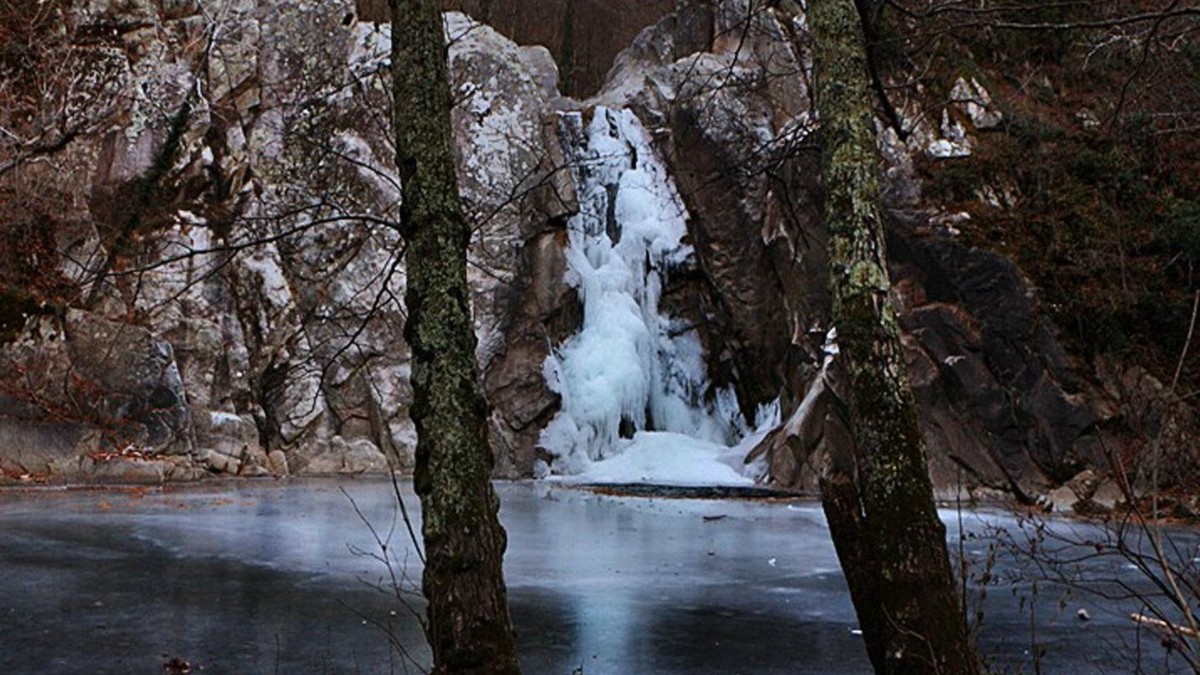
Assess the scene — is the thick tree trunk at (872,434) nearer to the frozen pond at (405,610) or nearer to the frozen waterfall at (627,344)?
the frozen pond at (405,610)

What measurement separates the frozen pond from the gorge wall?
5206 mm

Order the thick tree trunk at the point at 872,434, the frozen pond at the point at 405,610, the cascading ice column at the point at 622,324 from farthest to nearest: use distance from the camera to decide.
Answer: the cascading ice column at the point at 622,324
the frozen pond at the point at 405,610
the thick tree trunk at the point at 872,434

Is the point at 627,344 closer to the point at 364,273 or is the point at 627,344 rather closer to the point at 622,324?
the point at 622,324

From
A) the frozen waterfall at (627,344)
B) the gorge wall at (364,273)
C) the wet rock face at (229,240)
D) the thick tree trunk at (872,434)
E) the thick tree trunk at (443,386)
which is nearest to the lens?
the thick tree trunk at (872,434)

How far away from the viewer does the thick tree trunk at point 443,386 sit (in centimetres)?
364

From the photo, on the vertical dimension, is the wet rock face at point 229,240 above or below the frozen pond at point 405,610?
above

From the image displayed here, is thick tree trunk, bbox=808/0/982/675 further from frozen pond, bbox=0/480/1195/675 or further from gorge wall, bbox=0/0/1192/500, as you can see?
gorge wall, bbox=0/0/1192/500

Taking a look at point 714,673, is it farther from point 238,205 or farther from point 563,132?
point 563,132

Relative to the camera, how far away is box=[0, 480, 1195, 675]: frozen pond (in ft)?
18.6

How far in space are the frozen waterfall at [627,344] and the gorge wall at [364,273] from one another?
0.10 meters

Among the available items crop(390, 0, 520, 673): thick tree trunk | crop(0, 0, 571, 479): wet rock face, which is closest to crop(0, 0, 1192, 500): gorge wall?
crop(0, 0, 571, 479): wet rock face

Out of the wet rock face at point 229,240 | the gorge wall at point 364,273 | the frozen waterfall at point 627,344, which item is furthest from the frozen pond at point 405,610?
the frozen waterfall at point 627,344

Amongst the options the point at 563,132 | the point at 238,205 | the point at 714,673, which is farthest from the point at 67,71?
the point at 714,673

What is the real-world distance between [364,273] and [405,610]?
1688 cm
